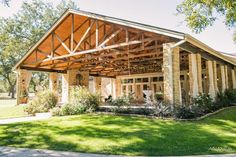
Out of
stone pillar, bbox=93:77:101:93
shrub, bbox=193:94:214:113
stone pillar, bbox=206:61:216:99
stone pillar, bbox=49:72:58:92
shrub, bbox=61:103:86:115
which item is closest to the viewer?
shrub, bbox=193:94:214:113

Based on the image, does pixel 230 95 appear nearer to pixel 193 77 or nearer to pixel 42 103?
pixel 193 77

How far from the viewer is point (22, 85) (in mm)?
18312

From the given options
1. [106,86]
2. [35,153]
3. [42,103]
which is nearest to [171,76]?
[35,153]

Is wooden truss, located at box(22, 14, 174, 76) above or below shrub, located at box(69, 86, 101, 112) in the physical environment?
above

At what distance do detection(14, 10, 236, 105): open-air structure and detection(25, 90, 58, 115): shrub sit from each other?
2.41 meters

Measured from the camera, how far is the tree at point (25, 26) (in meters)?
35.9

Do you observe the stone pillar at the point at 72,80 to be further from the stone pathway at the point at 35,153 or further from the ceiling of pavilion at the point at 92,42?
the stone pathway at the point at 35,153

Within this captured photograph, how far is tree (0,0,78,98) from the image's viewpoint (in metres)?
35.9

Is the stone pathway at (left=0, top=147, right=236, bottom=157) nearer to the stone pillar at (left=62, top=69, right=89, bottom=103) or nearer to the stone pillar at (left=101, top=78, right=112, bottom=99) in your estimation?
the stone pillar at (left=62, top=69, right=89, bottom=103)

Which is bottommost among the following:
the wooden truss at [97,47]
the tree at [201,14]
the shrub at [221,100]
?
the shrub at [221,100]

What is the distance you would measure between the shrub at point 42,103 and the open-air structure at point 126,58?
2414 millimetres

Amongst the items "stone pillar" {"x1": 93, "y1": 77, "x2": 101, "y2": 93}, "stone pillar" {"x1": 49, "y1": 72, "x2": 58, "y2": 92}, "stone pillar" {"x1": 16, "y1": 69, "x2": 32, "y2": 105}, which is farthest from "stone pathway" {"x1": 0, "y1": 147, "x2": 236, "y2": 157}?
"stone pillar" {"x1": 93, "y1": 77, "x2": 101, "y2": 93}

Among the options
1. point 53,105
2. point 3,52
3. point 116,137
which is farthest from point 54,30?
point 3,52

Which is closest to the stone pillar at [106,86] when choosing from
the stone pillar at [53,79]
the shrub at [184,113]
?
the stone pillar at [53,79]
